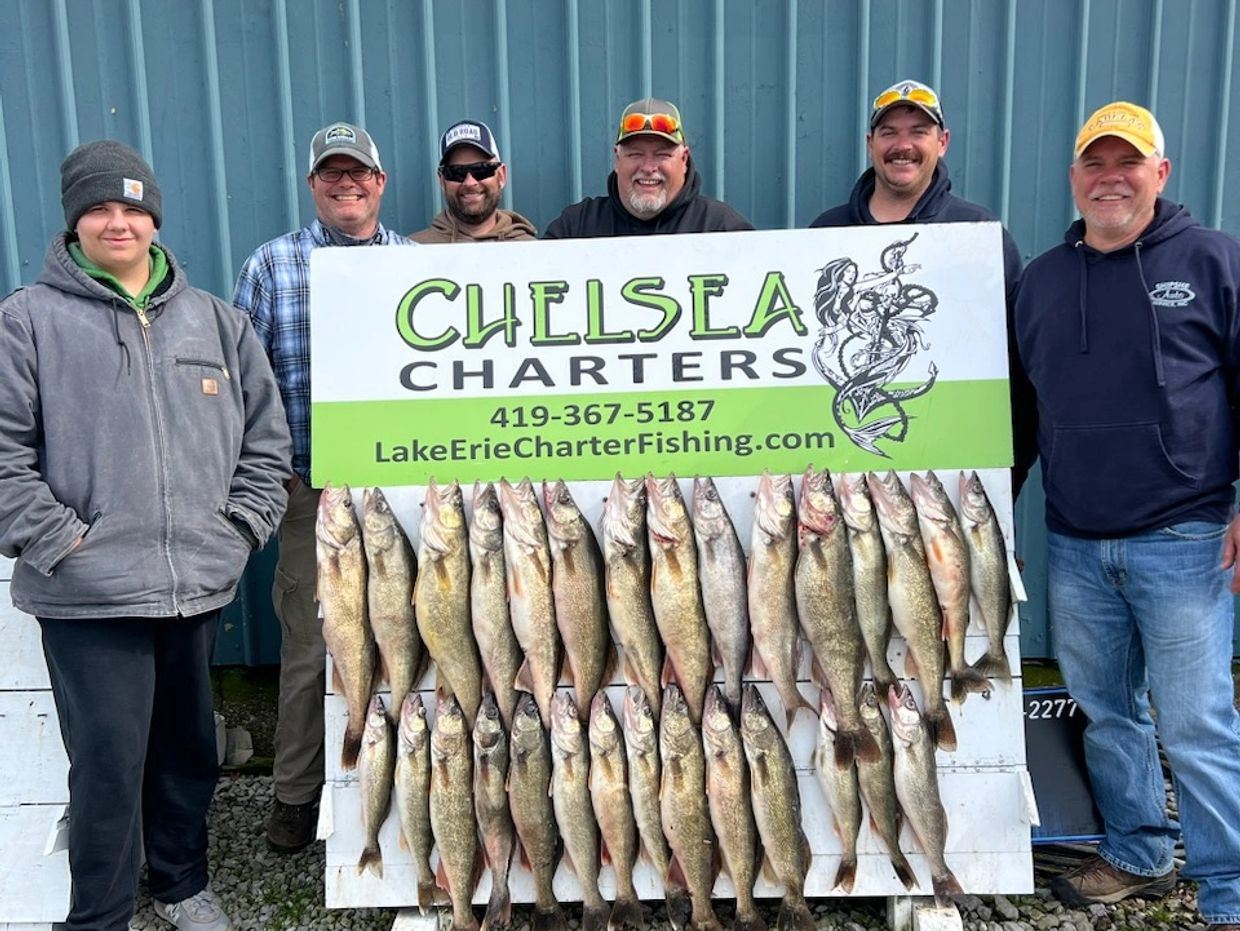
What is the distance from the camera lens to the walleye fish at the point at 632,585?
2830mm

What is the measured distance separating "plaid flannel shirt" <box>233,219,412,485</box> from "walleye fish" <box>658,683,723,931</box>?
167 centimetres

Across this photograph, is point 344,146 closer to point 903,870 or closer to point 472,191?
point 472,191

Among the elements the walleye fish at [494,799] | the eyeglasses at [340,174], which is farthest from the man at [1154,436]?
the eyeglasses at [340,174]

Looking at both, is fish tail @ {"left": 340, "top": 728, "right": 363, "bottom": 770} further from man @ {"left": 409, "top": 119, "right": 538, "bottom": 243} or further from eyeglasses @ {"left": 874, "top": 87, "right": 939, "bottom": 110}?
eyeglasses @ {"left": 874, "top": 87, "right": 939, "bottom": 110}

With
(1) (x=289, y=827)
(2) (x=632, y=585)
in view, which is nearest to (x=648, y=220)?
(2) (x=632, y=585)

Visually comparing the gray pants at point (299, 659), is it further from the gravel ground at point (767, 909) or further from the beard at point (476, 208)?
the beard at point (476, 208)

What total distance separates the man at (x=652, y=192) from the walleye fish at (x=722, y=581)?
4.28ft

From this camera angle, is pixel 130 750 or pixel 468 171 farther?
pixel 468 171

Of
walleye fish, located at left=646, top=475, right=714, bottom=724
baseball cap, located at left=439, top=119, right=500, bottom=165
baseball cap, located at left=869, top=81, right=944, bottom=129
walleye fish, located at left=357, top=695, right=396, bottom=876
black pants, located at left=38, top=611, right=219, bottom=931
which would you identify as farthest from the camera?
baseball cap, located at left=439, top=119, right=500, bottom=165

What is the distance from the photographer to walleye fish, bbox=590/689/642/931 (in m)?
2.85

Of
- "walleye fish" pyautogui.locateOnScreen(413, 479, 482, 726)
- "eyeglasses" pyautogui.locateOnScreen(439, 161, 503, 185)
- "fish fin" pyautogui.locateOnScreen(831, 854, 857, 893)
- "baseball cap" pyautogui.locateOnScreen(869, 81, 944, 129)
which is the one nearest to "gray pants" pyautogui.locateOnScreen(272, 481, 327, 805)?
"walleye fish" pyautogui.locateOnScreen(413, 479, 482, 726)

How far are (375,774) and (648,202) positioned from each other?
7.51 ft

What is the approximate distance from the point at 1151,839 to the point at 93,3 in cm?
528

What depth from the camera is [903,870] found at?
9.58 feet
